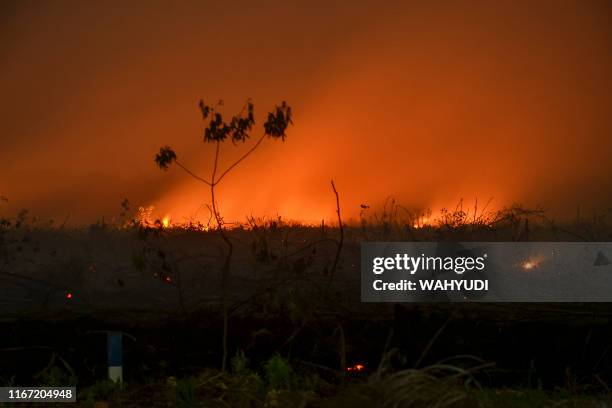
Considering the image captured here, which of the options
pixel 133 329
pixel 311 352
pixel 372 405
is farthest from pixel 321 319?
pixel 372 405

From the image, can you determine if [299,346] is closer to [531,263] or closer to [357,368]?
[357,368]

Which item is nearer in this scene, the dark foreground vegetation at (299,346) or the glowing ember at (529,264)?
the dark foreground vegetation at (299,346)

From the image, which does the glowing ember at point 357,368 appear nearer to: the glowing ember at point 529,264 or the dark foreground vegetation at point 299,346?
the dark foreground vegetation at point 299,346

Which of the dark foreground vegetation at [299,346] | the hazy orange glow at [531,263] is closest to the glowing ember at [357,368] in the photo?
the dark foreground vegetation at [299,346]

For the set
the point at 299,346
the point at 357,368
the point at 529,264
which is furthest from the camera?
the point at 529,264

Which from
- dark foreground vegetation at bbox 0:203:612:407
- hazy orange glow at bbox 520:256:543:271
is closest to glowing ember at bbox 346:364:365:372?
dark foreground vegetation at bbox 0:203:612:407

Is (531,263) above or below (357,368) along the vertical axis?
above

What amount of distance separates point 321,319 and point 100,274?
6.23 m

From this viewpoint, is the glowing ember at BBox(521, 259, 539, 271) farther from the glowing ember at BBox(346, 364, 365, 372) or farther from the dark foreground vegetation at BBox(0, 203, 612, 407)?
the glowing ember at BBox(346, 364, 365, 372)

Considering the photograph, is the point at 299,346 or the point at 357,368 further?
the point at 299,346

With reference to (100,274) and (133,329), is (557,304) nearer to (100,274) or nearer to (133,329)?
(133,329)

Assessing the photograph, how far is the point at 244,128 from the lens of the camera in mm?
12641

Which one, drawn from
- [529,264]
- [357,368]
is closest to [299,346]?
[357,368]

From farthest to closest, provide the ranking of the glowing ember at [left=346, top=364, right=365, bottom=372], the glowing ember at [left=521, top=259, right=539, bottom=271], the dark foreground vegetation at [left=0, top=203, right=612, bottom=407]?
1. the glowing ember at [left=521, top=259, right=539, bottom=271]
2. the glowing ember at [left=346, top=364, right=365, bottom=372]
3. the dark foreground vegetation at [left=0, top=203, right=612, bottom=407]
